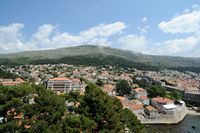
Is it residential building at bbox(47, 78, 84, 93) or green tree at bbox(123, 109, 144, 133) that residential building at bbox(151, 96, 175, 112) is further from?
green tree at bbox(123, 109, 144, 133)

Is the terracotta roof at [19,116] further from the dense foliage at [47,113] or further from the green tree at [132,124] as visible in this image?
the green tree at [132,124]

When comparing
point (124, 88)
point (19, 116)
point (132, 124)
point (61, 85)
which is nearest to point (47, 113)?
point (19, 116)

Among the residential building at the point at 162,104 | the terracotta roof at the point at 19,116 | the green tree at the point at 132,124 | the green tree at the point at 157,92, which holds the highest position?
the terracotta roof at the point at 19,116

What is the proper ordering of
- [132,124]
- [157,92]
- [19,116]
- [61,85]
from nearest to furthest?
[19,116]
[132,124]
[157,92]
[61,85]

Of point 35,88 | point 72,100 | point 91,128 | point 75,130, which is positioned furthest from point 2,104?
point 72,100

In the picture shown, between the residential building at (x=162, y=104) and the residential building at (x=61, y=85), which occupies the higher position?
the residential building at (x=61, y=85)

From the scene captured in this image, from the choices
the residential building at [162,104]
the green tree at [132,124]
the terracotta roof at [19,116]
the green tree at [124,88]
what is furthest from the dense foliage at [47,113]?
the green tree at [124,88]

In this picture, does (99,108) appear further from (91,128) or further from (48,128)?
(48,128)

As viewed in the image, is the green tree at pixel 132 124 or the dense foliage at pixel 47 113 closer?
the dense foliage at pixel 47 113

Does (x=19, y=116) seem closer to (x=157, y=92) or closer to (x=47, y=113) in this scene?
(x=47, y=113)
